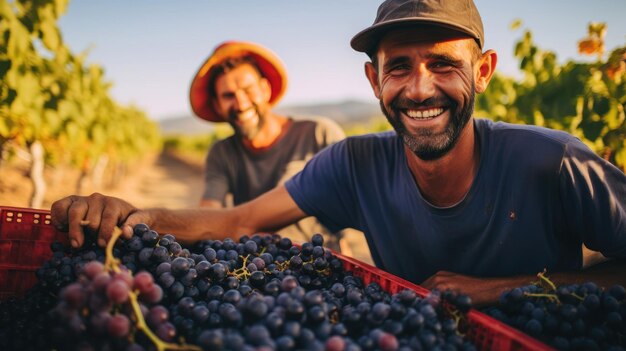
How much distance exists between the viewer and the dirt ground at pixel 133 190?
907cm

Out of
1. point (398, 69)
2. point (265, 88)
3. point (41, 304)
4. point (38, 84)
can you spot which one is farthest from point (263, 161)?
point (38, 84)

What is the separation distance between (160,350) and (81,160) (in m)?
9.75

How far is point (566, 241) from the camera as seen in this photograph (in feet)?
5.63

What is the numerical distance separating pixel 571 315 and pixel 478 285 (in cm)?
33

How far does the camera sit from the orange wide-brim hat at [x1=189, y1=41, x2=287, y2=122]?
341 cm

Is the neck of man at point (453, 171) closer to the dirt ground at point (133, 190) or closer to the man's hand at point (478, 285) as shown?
the man's hand at point (478, 285)

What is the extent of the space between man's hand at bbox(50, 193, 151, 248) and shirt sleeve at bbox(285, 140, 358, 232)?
0.83 meters

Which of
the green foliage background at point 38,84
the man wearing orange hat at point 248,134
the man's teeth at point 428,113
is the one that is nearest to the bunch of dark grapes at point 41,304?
the man's teeth at point 428,113

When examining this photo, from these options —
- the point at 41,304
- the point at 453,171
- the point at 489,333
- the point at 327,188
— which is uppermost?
the point at 453,171

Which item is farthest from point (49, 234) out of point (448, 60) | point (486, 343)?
point (448, 60)

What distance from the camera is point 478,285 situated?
1419 mm

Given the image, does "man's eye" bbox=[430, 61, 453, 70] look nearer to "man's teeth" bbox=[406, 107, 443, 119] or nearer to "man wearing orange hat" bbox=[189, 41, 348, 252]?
"man's teeth" bbox=[406, 107, 443, 119]

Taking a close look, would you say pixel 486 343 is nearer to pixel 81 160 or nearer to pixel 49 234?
pixel 49 234

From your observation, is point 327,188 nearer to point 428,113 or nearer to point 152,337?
point 428,113
